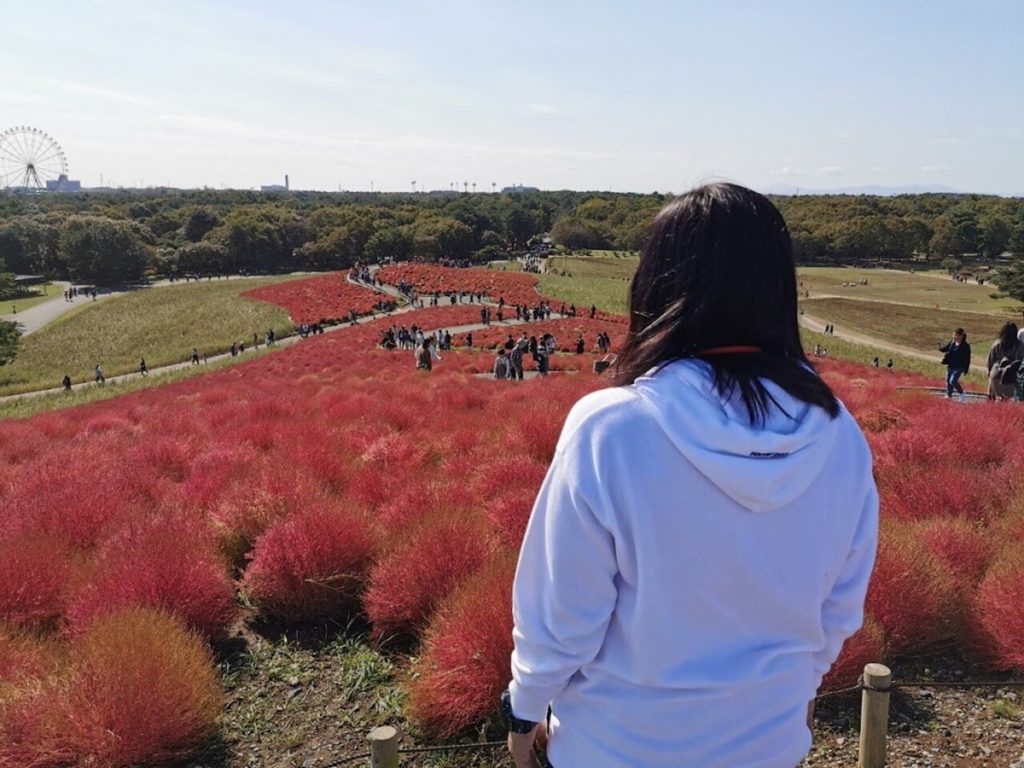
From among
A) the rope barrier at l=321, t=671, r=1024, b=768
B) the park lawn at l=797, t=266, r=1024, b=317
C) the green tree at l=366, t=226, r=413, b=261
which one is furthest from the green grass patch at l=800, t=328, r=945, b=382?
the green tree at l=366, t=226, r=413, b=261

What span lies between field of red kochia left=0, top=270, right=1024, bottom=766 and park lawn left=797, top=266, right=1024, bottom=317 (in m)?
70.6

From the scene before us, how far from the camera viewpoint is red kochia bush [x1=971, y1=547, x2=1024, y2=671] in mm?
4254

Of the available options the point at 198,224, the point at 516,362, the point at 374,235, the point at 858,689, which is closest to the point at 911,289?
the point at 374,235

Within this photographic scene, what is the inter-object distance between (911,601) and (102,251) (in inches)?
3844

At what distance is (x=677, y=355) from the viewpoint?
161cm

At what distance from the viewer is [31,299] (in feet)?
251

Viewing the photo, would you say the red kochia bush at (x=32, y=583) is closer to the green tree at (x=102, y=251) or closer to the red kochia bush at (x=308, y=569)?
the red kochia bush at (x=308, y=569)

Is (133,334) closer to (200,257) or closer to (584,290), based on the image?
(584,290)

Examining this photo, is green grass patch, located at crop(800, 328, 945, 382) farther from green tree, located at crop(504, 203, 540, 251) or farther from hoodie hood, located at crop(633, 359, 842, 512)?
green tree, located at crop(504, 203, 540, 251)

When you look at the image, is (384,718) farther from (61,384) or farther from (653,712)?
(61,384)

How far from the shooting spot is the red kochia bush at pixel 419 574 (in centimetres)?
459

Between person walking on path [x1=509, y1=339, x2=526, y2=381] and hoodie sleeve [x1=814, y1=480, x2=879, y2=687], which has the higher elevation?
hoodie sleeve [x1=814, y1=480, x2=879, y2=687]

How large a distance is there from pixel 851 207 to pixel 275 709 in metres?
152

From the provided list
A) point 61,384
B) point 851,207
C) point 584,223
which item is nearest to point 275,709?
point 61,384
